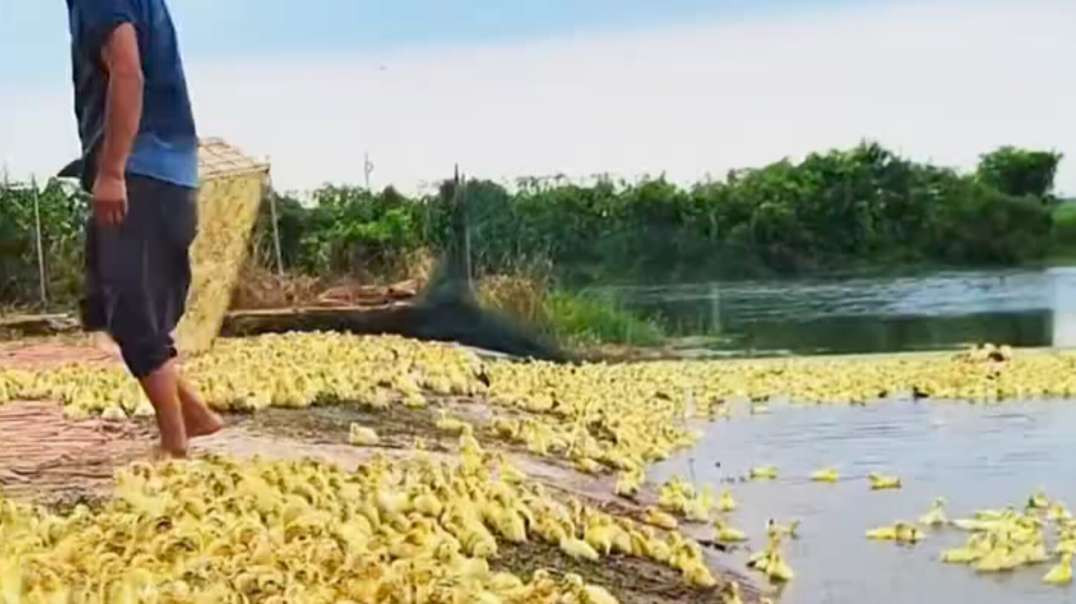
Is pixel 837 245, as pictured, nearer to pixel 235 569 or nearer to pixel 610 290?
pixel 610 290

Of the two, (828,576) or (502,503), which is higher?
(502,503)

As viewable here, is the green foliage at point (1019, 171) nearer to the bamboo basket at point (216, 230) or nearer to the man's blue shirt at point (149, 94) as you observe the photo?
the bamboo basket at point (216, 230)

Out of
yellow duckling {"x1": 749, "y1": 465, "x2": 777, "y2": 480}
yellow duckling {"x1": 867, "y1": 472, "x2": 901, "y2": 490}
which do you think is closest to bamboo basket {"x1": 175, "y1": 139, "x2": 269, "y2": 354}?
yellow duckling {"x1": 749, "y1": 465, "x2": 777, "y2": 480}

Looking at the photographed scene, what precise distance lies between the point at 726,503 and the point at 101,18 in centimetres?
286

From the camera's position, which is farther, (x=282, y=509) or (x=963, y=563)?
(x=963, y=563)

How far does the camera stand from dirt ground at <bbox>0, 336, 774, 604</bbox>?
4.38m

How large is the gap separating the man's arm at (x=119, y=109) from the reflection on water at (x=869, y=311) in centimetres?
1368

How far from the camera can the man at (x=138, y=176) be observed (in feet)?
14.5

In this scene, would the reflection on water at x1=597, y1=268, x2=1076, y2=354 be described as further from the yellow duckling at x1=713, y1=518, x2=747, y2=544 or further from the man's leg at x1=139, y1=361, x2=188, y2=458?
the man's leg at x1=139, y1=361, x2=188, y2=458

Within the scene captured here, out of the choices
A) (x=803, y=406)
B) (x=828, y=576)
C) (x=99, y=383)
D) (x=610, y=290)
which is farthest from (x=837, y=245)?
(x=828, y=576)

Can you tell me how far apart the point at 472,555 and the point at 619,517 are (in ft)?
5.43

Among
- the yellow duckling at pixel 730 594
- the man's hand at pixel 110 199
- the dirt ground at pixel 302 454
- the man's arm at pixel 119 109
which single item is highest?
the man's arm at pixel 119 109

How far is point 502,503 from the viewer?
4.49m

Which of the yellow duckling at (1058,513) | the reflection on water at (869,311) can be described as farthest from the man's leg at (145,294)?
the reflection on water at (869,311)
